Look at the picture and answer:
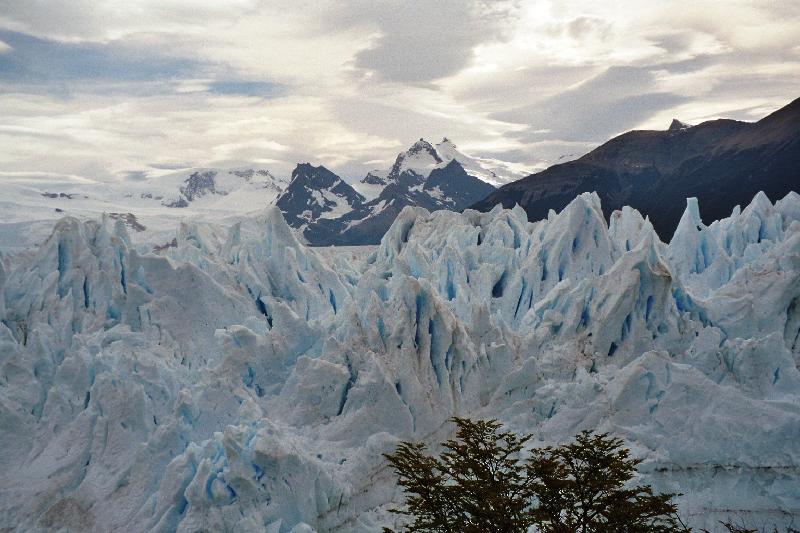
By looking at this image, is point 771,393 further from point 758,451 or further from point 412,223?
point 412,223

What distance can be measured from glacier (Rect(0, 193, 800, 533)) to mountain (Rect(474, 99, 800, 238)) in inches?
2139

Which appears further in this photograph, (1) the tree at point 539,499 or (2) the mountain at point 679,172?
(2) the mountain at point 679,172

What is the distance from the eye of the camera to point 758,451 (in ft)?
55.2

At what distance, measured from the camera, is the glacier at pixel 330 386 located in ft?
49.9

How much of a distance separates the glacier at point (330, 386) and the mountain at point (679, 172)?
5432 centimetres

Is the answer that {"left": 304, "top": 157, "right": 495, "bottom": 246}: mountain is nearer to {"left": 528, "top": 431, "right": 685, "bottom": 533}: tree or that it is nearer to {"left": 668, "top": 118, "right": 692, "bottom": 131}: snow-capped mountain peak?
{"left": 668, "top": 118, "right": 692, "bottom": 131}: snow-capped mountain peak

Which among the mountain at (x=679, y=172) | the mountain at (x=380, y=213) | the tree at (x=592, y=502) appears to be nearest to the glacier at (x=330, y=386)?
the tree at (x=592, y=502)

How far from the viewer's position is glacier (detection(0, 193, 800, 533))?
15.2 metres

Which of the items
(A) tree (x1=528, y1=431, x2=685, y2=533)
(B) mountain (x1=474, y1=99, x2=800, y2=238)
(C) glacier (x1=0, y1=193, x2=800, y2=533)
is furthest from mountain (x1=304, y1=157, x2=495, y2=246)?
(A) tree (x1=528, y1=431, x2=685, y2=533)

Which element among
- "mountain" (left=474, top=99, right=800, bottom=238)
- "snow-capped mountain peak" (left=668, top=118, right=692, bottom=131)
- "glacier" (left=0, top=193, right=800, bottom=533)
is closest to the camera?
"glacier" (left=0, top=193, right=800, bottom=533)

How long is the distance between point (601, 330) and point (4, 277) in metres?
→ 21.2

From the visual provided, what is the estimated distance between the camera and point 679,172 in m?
92.2

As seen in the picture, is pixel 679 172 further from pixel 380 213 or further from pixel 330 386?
pixel 380 213

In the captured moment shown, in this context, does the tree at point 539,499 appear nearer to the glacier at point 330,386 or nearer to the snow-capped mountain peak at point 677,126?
Answer: the glacier at point 330,386
